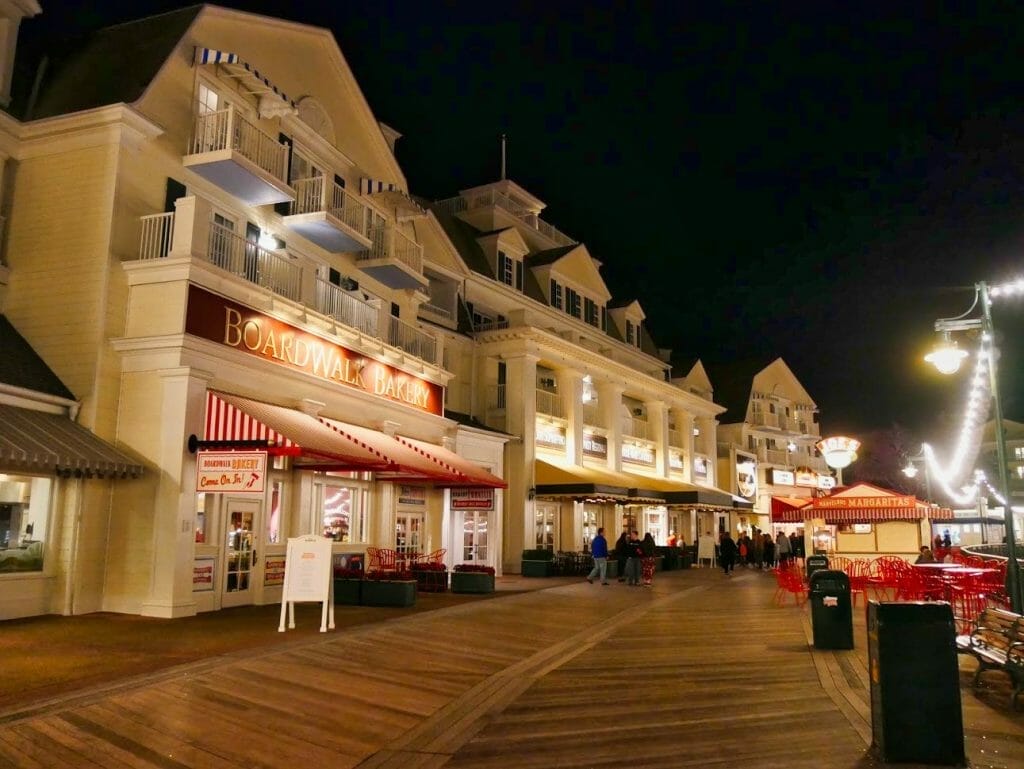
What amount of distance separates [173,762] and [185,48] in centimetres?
1447

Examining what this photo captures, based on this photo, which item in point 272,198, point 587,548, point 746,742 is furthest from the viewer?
point 587,548

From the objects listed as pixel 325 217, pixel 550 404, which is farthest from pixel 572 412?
pixel 325 217

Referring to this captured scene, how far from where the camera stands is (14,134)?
1598 centimetres

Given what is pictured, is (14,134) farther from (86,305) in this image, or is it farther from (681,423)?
(681,423)

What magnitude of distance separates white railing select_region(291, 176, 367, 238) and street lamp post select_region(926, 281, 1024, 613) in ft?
41.5

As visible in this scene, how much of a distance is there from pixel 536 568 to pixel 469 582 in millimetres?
7400

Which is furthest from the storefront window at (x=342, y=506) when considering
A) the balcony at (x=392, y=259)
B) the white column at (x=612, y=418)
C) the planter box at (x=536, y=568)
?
the white column at (x=612, y=418)

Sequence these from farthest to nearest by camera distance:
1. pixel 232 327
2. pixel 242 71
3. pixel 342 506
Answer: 1. pixel 342 506
2. pixel 242 71
3. pixel 232 327

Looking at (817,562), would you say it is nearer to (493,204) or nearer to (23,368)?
(23,368)

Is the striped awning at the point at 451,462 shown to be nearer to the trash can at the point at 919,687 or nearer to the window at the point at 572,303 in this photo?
the window at the point at 572,303

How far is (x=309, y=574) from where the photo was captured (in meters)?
12.9

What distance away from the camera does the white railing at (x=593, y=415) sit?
33938mm

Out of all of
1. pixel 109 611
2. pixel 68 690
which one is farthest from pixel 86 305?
pixel 68 690

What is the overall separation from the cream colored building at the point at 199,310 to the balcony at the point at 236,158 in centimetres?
5
